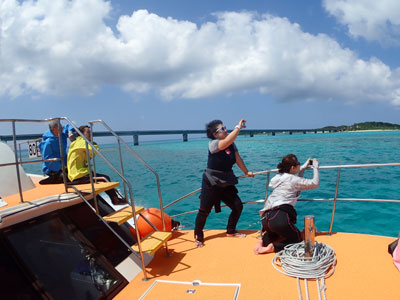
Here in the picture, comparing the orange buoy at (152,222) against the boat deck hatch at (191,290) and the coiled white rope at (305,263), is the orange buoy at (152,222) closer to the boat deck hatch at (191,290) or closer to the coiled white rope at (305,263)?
the boat deck hatch at (191,290)

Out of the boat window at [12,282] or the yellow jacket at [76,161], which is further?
the yellow jacket at [76,161]

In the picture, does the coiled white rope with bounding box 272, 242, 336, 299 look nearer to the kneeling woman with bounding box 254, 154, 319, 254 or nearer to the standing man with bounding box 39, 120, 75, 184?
the kneeling woman with bounding box 254, 154, 319, 254

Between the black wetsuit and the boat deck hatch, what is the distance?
1.09 metres

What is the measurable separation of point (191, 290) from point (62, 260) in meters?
1.40

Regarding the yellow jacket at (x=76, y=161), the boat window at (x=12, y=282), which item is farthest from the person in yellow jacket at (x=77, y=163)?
the boat window at (x=12, y=282)

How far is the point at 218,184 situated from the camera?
3.79 metres

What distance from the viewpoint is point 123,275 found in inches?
122

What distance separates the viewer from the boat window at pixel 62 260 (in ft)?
8.66

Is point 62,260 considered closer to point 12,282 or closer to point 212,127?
point 12,282

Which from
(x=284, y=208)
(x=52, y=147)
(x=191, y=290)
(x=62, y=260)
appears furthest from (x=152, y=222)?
(x=52, y=147)

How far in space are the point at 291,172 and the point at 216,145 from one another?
103cm

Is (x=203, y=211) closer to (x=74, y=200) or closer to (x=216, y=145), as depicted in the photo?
(x=216, y=145)

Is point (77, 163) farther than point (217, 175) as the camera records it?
Yes

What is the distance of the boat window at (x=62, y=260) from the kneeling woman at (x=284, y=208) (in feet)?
6.12
